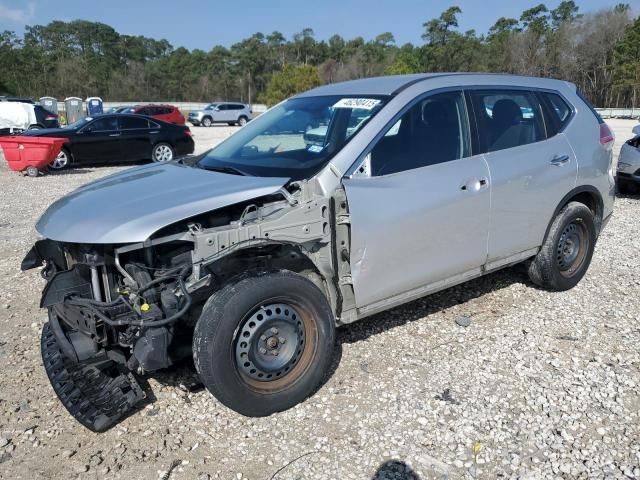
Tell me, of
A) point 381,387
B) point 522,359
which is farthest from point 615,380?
point 381,387

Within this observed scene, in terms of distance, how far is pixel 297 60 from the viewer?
100750mm

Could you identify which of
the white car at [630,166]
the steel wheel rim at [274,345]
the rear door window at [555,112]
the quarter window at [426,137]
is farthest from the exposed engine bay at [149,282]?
the white car at [630,166]

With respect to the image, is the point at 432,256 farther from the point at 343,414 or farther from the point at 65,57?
the point at 65,57

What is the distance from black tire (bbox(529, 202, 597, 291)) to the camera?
455cm

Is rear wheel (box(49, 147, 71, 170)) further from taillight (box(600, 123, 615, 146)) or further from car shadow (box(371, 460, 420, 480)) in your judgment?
car shadow (box(371, 460, 420, 480))

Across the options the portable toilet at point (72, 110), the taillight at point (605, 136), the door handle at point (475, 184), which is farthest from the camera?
the portable toilet at point (72, 110)

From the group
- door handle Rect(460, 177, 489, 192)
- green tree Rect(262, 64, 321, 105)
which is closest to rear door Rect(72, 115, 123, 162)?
door handle Rect(460, 177, 489, 192)

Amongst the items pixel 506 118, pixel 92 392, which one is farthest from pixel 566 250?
pixel 92 392

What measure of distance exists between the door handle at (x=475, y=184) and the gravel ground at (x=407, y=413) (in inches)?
45.6

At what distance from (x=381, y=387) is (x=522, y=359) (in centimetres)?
110

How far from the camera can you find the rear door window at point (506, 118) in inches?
156

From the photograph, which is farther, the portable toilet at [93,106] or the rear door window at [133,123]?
the portable toilet at [93,106]

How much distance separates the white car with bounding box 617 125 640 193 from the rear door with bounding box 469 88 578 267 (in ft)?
18.7

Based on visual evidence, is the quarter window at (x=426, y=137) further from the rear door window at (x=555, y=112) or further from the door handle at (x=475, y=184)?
the rear door window at (x=555, y=112)
